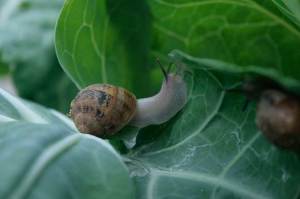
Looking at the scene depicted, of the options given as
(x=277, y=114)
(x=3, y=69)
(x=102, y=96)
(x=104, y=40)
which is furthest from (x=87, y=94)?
(x=3, y=69)

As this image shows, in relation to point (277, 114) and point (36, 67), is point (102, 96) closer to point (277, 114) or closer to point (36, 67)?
→ point (277, 114)

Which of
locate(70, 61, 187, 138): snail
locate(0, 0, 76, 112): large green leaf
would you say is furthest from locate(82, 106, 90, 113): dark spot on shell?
locate(0, 0, 76, 112): large green leaf

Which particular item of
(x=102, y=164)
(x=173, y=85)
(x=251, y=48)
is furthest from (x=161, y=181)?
(x=251, y=48)

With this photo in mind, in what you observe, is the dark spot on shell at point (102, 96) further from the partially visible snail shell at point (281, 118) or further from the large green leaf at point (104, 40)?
the partially visible snail shell at point (281, 118)

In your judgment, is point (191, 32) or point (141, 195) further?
point (191, 32)

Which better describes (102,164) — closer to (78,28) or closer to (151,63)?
(78,28)

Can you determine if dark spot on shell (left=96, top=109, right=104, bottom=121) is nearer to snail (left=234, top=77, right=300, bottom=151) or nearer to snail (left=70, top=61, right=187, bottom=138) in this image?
snail (left=70, top=61, right=187, bottom=138)
